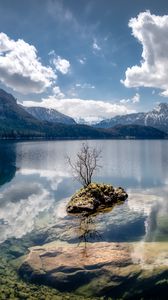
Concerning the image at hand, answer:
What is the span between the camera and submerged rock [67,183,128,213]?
5884cm

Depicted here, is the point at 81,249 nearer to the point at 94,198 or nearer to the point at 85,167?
the point at 94,198

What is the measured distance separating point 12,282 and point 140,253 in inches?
585

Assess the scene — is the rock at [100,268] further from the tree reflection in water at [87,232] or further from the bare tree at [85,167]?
the bare tree at [85,167]

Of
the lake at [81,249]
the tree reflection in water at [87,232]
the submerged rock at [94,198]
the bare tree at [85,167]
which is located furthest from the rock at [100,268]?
the bare tree at [85,167]


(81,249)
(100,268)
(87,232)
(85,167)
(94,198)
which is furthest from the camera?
(85,167)

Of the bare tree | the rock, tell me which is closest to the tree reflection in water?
the rock

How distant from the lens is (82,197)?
6281cm

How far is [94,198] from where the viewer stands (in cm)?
6219

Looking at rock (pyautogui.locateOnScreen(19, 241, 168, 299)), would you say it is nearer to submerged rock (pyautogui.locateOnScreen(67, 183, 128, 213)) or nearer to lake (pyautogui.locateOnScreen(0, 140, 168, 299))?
lake (pyautogui.locateOnScreen(0, 140, 168, 299))

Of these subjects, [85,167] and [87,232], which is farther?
[85,167]

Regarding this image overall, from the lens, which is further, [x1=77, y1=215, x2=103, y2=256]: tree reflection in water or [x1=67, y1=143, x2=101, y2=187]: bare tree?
[x1=67, y1=143, x2=101, y2=187]: bare tree

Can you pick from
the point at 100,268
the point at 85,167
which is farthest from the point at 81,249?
the point at 85,167

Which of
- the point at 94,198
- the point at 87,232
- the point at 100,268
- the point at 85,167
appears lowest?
the point at 87,232

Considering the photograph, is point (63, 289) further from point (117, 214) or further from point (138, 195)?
point (138, 195)
